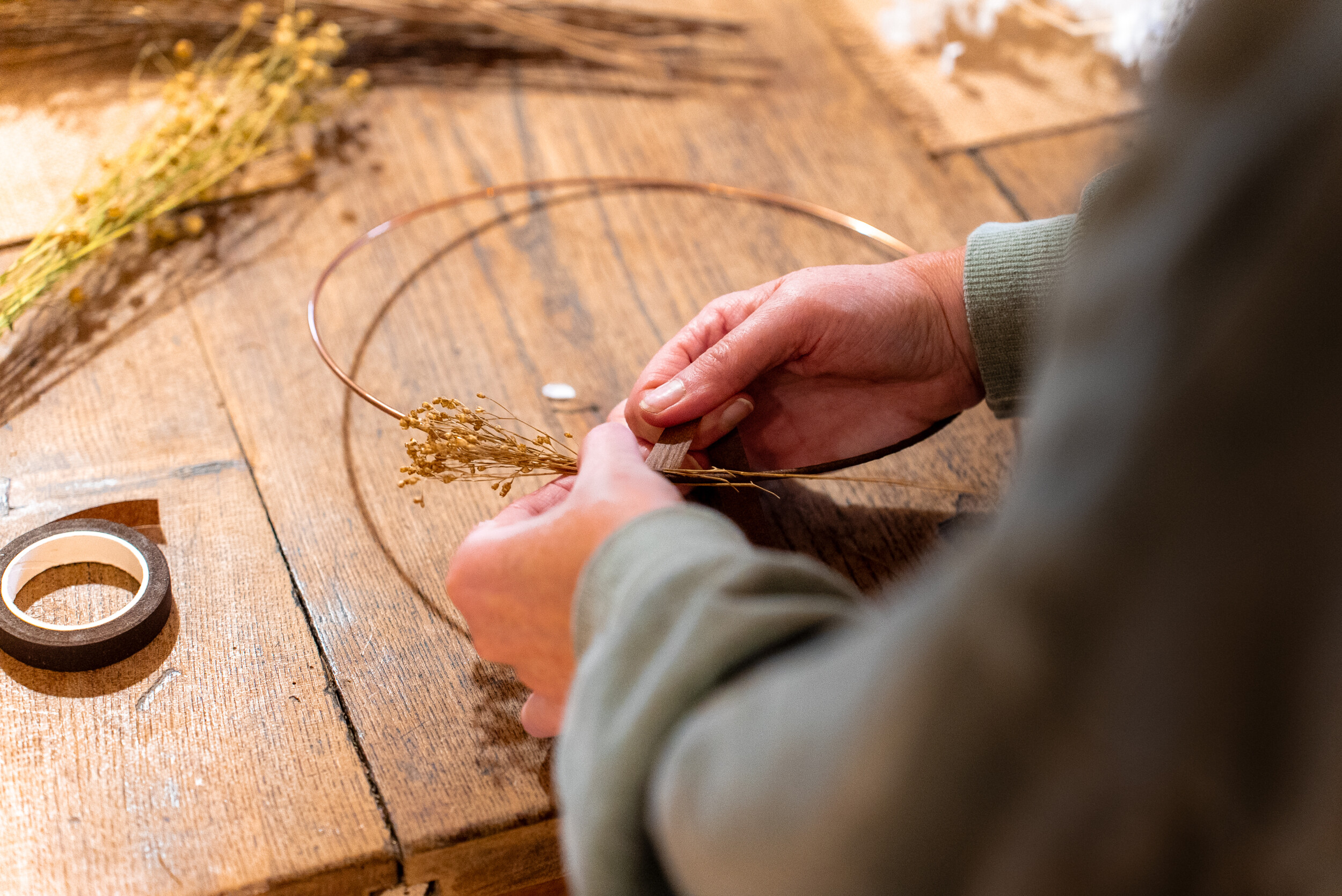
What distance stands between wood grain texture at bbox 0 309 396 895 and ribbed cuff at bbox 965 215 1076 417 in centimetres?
62

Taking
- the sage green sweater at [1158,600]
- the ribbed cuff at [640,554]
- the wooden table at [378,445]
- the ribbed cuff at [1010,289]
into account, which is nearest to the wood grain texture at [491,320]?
the wooden table at [378,445]

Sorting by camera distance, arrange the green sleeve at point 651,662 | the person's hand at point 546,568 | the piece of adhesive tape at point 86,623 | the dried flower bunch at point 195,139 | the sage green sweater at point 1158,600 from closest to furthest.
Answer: the sage green sweater at point 1158,600
the green sleeve at point 651,662
the person's hand at point 546,568
the piece of adhesive tape at point 86,623
the dried flower bunch at point 195,139

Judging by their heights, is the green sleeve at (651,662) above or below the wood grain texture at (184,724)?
above

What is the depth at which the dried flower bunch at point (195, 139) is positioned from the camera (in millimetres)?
986

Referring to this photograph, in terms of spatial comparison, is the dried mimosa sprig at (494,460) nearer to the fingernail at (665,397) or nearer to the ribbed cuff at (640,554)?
the fingernail at (665,397)

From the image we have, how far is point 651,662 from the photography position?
1.61 ft

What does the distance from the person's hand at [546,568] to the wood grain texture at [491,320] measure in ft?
0.30

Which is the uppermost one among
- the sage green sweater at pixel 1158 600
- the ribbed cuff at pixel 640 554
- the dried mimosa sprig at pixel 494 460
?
the sage green sweater at pixel 1158 600

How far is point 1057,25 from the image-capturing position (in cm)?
147

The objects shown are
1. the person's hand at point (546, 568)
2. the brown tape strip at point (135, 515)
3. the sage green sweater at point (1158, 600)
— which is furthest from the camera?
the brown tape strip at point (135, 515)

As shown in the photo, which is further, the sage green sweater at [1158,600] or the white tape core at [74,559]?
→ the white tape core at [74,559]

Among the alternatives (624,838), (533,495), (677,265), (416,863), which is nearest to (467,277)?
(677,265)

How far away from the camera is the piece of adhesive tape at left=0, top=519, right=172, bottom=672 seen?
2.41 feet

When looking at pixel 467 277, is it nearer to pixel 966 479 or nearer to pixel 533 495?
pixel 533 495
